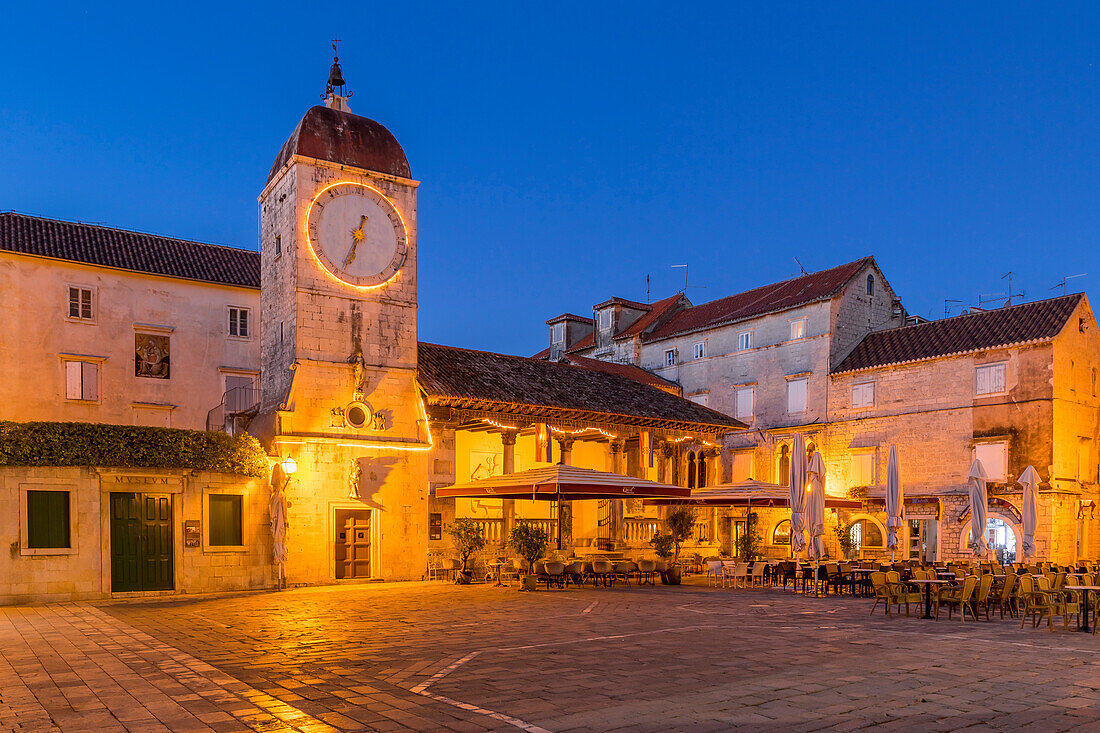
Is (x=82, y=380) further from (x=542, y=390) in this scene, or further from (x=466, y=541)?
(x=466, y=541)

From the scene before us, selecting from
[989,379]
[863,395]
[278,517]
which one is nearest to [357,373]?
[278,517]

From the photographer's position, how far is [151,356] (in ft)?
106

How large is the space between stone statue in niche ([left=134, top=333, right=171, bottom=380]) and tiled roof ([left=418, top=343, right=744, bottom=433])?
10.8m

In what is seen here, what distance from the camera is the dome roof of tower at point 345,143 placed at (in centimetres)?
2288

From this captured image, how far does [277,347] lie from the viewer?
23453 millimetres

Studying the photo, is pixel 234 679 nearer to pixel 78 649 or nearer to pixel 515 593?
pixel 78 649

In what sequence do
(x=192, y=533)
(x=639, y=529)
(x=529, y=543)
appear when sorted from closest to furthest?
1. (x=192, y=533)
2. (x=529, y=543)
3. (x=639, y=529)

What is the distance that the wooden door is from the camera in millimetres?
22297

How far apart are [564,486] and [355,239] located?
880 cm

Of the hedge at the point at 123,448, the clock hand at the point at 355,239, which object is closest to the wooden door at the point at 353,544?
the hedge at the point at 123,448

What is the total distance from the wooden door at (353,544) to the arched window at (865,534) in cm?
2139

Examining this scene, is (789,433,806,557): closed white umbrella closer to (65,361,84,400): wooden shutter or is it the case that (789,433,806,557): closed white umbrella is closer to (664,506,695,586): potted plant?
(664,506,695,586): potted plant

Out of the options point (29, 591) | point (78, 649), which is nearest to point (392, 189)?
point (29, 591)

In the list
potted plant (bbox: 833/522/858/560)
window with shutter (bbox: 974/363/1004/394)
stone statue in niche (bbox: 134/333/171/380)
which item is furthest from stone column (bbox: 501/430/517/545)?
window with shutter (bbox: 974/363/1004/394)
